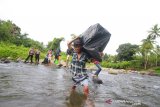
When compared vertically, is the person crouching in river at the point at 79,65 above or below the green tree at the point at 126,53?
below

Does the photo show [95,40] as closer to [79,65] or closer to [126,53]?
[79,65]

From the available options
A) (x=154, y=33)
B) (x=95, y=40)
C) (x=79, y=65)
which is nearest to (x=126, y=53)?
(x=154, y=33)

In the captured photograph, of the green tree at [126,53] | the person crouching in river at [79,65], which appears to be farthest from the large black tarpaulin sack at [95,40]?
the green tree at [126,53]

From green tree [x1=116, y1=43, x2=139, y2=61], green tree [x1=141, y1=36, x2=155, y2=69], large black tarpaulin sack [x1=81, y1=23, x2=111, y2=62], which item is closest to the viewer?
large black tarpaulin sack [x1=81, y1=23, x2=111, y2=62]

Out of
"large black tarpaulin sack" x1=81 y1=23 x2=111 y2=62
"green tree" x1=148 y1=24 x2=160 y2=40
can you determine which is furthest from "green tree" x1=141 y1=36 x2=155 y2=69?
"large black tarpaulin sack" x1=81 y1=23 x2=111 y2=62

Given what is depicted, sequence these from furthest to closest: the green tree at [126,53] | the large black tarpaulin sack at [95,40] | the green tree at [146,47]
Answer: the green tree at [126,53]
the green tree at [146,47]
the large black tarpaulin sack at [95,40]

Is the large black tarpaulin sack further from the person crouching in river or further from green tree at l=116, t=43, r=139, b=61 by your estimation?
green tree at l=116, t=43, r=139, b=61

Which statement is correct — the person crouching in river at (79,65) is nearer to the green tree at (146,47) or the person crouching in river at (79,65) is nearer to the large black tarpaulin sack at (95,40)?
the large black tarpaulin sack at (95,40)

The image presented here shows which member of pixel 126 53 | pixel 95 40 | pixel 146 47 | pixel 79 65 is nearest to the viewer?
pixel 79 65

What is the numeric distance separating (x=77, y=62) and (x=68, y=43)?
1.95ft

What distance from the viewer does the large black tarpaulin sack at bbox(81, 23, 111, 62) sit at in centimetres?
519

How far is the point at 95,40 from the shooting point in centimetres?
559

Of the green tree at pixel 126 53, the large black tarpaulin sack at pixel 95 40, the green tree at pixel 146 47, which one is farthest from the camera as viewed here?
the green tree at pixel 126 53

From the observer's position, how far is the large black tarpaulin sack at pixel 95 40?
17.0 ft
